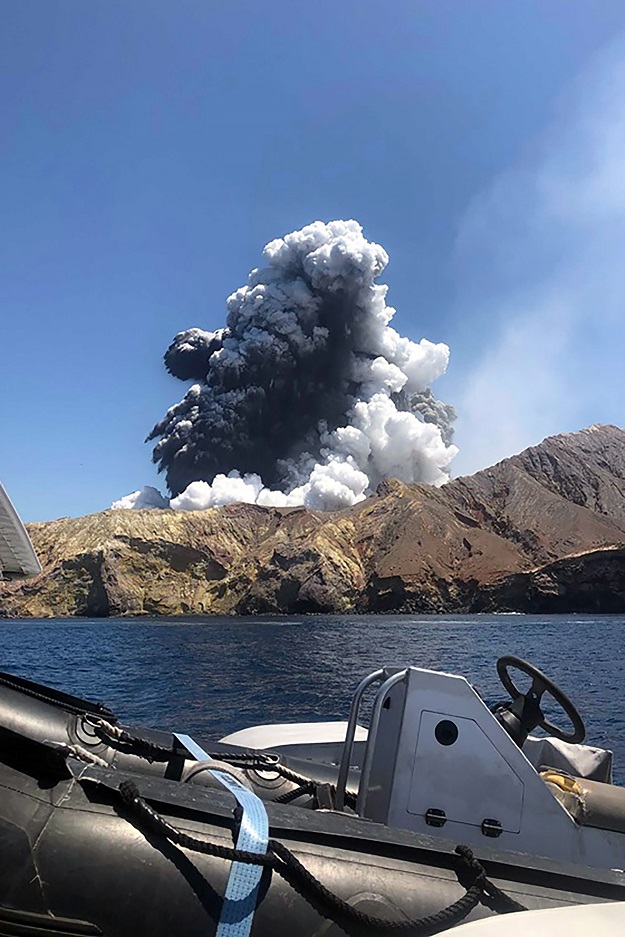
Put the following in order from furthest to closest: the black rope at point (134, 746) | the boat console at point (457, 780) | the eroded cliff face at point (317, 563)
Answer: the eroded cliff face at point (317, 563)
the black rope at point (134, 746)
the boat console at point (457, 780)

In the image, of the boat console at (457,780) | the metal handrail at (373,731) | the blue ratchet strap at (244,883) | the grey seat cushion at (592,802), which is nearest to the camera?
the blue ratchet strap at (244,883)

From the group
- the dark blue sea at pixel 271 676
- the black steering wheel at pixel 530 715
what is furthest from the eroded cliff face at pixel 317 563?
the black steering wheel at pixel 530 715

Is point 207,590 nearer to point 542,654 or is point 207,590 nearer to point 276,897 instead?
point 542,654

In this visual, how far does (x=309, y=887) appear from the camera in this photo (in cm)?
255

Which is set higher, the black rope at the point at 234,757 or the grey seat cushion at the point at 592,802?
the grey seat cushion at the point at 592,802

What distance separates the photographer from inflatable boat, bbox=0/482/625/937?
97.0 inches

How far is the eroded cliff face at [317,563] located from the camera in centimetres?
13375

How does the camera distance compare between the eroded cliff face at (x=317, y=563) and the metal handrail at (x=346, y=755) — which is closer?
the metal handrail at (x=346, y=755)

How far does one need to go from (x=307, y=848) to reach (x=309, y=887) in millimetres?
170

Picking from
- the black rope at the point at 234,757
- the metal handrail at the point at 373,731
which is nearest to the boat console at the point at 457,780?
the metal handrail at the point at 373,731

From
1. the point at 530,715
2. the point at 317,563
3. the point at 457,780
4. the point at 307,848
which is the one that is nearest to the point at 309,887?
the point at 307,848

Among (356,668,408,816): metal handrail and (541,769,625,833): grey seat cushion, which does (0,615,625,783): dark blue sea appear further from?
(356,668,408,816): metal handrail

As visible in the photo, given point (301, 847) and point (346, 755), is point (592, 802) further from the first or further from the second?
point (301, 847)

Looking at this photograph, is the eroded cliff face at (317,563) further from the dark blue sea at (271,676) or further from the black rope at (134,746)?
the black rope at (134,746)
